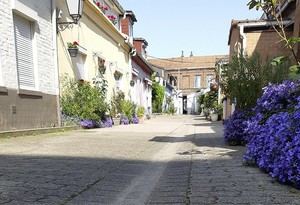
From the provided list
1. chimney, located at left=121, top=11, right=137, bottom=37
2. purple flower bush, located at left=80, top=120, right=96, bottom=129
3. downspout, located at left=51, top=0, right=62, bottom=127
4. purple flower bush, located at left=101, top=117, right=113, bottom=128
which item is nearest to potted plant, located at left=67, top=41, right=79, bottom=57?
downspout, located at left=51, top=0, right=62, bottom=127

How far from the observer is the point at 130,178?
4.14 m

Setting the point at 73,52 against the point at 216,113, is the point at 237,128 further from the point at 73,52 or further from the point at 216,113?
the point at 216,113

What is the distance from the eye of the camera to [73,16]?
1081 centimetres

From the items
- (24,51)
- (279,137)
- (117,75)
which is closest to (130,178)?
(279,137)

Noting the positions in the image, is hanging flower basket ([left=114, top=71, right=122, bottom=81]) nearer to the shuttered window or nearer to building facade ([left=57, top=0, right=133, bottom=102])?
building facade ([left=57, top=0, right=133, bottom=102])

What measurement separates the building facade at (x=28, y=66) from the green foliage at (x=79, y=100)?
0.98 m

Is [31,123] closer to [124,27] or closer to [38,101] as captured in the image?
[38,101]

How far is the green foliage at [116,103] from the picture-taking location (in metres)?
16.5

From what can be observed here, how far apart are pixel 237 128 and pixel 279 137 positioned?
312cm

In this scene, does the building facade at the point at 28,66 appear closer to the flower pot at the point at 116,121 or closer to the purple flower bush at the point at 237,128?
the purple flower bush at the point at 237,128

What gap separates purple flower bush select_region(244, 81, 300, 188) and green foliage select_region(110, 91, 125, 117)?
1160 cm

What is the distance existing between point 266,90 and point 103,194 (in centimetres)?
316

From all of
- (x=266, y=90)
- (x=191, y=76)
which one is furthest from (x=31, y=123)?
(x=191, y=76)

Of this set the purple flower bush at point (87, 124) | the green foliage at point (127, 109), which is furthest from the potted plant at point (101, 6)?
the purple flower bush at point (87, 124)
